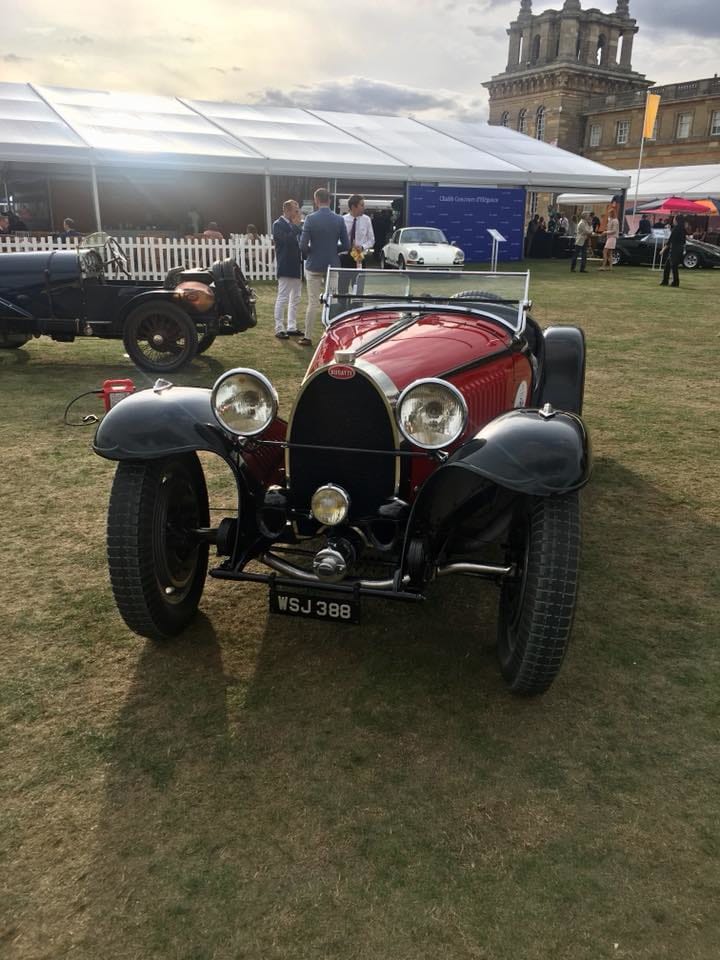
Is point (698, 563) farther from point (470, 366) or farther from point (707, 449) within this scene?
point (707, 449)

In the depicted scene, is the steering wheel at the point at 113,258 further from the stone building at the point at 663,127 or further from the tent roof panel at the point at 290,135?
the stone building at the point at 663,127

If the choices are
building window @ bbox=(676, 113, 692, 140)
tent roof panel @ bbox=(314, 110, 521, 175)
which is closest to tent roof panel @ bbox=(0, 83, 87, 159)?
tent roof panel @ bbox=(314, 110, 521, 175)

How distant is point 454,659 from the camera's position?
2.96 metres

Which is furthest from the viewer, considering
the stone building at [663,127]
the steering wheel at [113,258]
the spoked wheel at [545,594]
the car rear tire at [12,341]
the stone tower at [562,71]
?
the stone tower at [562,71]

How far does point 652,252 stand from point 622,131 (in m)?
42.3

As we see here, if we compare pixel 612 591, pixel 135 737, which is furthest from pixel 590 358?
pixel 135 737

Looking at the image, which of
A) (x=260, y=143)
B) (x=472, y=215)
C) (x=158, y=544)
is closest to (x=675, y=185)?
(x=472, y=215)

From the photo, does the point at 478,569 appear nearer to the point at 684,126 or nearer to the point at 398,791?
the point at 398,791

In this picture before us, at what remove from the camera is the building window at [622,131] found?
58719 mm

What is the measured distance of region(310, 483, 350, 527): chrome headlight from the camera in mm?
2754

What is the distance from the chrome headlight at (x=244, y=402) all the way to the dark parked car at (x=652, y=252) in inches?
936

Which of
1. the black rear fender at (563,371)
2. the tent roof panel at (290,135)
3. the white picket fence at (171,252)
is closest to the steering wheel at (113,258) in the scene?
the black rear fender at (563,371)

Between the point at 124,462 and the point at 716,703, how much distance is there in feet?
8.00

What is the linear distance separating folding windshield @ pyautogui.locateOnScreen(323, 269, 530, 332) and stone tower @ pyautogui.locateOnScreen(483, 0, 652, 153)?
66.4m
